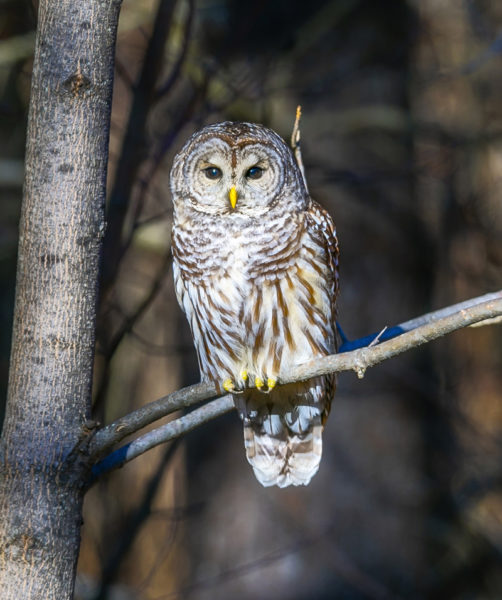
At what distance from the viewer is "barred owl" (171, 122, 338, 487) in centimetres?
322

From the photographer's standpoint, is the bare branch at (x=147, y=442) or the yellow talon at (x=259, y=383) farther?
the yellow talon at (x=259, y=383)

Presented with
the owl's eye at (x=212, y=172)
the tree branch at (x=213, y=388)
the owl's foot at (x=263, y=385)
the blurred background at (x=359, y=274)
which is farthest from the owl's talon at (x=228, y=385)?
the blurred background at (x=359, y=274)

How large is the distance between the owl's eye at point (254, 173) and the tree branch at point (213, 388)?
3.26 feet

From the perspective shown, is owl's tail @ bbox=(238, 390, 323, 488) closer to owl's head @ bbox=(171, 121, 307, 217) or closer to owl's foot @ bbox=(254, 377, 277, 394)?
owl's foot @ bbox=(254, 377, 277, 394)

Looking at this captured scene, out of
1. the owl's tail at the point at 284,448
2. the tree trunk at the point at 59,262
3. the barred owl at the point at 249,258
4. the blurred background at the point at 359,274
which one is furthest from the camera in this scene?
the blurred background at the point at 359,274

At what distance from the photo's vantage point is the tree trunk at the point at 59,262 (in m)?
2.50

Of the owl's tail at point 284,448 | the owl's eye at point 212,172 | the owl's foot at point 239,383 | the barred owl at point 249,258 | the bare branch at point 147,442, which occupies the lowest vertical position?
the owl's tail at point 284,448

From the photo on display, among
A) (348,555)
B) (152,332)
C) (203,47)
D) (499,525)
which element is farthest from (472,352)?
(203,47)

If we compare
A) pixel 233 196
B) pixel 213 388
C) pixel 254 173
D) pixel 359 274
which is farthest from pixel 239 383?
pixel 359 274

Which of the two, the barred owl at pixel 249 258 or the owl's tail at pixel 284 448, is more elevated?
the barred owl at pixel 249 258

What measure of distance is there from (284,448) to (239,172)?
4.48ft

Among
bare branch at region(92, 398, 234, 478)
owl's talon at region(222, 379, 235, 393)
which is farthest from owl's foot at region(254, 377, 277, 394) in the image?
bare branch at region(92, 398, 234, 478)

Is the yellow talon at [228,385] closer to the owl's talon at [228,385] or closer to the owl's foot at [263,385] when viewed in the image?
the owl's talon at [228,385]

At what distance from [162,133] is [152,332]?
3183mm
